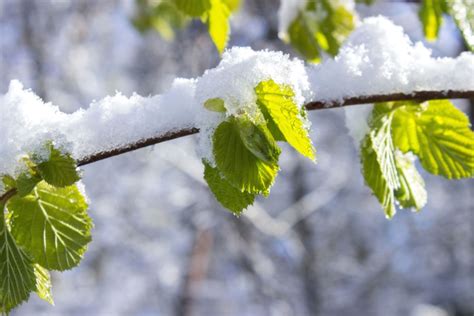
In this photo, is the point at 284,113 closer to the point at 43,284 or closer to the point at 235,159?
the point at 235,159

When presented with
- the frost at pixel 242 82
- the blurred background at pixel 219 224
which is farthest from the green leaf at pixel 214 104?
the blurred background at pixel 219 224

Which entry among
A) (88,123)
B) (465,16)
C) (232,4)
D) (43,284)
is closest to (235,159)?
(88,123)

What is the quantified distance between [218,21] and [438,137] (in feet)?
1.31

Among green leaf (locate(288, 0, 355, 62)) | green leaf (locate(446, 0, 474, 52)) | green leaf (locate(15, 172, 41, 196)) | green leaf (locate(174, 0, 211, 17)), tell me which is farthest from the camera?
green leaf (locate(288, 0, 355, 62))

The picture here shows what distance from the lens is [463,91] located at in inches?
26.7

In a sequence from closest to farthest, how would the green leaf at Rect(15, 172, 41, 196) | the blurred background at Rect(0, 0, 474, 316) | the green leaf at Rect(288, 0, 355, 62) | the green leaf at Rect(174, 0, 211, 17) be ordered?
the green leaf at Rect(15, 172, 41, 196) → the green leaf at Rect(174, 0, 211, 17) → the green leaf at Rect(288, 0, 355, 62) → the blurred background at Rect(0, 0, 474, 316)

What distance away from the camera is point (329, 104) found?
2.13ft

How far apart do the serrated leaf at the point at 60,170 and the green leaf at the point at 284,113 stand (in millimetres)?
207

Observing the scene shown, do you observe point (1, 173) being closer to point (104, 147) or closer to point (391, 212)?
point (104, 147)

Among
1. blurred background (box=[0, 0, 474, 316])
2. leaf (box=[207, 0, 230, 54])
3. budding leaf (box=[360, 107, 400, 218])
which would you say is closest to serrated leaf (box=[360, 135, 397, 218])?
budding leaf (box=[360, 107, 400, 218])

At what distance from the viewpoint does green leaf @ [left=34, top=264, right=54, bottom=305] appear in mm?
678

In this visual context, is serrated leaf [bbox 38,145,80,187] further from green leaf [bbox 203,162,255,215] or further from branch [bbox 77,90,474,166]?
green leaf [bbox 203,162,255,215]

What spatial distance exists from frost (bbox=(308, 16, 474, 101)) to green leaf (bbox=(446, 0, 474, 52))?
0.08 ft

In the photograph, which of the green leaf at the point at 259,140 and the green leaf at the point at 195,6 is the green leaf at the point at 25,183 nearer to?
the green leaf at the point at 259,140
